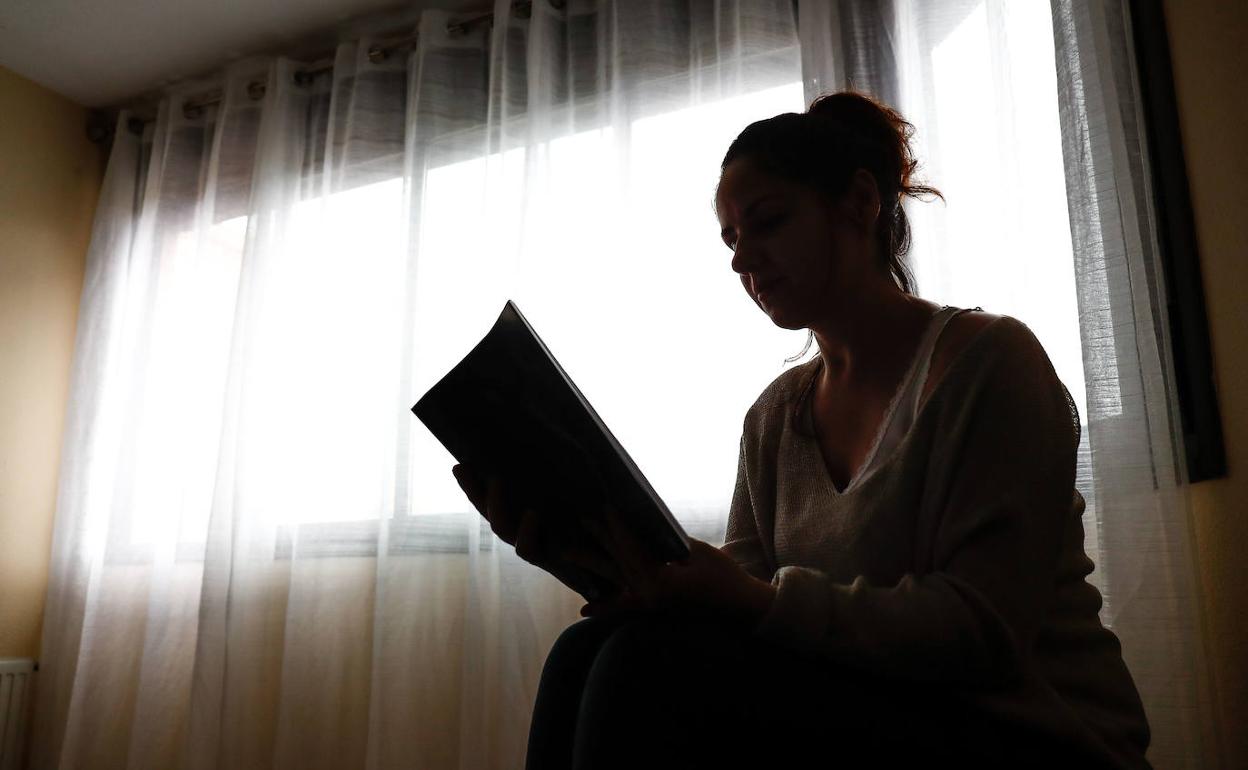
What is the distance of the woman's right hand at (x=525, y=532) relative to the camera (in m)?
0.79

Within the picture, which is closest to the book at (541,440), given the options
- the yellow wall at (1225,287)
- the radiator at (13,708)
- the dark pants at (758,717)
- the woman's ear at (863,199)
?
the dark pants at (758,717)

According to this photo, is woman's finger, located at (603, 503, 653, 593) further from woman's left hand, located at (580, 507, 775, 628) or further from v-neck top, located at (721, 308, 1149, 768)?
v-neck top, located at (721, 308, 1149, 768)

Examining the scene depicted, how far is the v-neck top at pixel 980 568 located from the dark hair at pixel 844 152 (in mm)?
187

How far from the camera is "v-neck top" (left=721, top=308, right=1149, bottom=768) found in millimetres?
619

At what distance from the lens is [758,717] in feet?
1.78

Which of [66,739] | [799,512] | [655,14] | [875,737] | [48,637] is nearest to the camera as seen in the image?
[875,737]

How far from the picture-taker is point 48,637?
2385mm

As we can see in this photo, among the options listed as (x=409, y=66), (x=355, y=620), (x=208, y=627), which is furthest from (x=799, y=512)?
(x=409, y=66)

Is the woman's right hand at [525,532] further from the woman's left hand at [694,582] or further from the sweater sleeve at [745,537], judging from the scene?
the sweater sleeve at [745,537]

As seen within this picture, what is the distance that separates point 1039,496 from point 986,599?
88 mm

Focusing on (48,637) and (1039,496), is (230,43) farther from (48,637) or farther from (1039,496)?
(1039,496)

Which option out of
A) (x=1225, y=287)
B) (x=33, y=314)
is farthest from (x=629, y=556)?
(x=33, y=314)

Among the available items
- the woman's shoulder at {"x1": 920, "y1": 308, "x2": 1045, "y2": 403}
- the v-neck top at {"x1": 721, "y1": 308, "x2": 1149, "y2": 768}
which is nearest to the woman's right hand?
the v-neck top at {"x1": 721, "y1": 308, "x2": 1149, "y2": 768}

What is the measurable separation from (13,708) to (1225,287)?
9.16 feet
